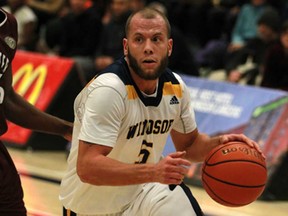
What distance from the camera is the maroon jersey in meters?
4.43

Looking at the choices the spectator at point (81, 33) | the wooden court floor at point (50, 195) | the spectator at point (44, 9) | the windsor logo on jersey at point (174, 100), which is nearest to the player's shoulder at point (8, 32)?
the windsor logo on jersey at point (174, 100)

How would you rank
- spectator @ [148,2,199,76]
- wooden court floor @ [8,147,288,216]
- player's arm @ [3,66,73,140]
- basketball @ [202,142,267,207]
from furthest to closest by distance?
1. spectator @ [148,2,199,76]
2. wooden court floor @ [8,147,288,216]
3. player's arm @ [3,66,73,140]
4. basketball @ [202,142,267,207]

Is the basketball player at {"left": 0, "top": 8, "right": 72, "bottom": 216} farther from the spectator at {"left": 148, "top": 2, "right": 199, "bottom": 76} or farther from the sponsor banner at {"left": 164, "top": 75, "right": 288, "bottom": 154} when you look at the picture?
the spectator at {"left": 148, "top": 2, "right": 199, "bottom": 76}

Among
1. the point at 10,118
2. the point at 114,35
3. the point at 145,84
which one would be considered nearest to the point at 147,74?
the point at 145,84

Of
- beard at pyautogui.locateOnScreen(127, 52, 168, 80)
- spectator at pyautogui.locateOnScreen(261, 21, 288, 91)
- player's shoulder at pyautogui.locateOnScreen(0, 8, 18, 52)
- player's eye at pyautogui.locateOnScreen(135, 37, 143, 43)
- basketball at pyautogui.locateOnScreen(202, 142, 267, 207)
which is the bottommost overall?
spectator at pyautogui.locateOnScreen(261, 21, 288, 91)

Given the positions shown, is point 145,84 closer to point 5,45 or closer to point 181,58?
point 5,45

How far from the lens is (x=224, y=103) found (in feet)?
29.7

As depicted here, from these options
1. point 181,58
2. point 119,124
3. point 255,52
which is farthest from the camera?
point 255,52

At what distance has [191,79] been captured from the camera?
9484 mm

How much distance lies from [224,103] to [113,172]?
5057 mm

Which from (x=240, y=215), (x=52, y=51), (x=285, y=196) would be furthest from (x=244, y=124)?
(x=52, y=51)

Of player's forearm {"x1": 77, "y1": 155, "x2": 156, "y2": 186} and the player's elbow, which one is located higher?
player's forearm {"x1": 77, "y1": 155, "x2": 156, "y2": 186}

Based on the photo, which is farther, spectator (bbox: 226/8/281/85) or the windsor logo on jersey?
spectator (bbox: 226/8/281/85)

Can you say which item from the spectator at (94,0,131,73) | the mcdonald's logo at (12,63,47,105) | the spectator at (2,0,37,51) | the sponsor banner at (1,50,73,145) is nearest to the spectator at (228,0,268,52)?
the spectator at (94,0,131,73)
